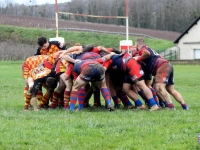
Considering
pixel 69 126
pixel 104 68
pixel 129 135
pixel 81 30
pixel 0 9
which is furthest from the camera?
pixel 0 9

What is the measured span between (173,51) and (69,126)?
6177 centimetres

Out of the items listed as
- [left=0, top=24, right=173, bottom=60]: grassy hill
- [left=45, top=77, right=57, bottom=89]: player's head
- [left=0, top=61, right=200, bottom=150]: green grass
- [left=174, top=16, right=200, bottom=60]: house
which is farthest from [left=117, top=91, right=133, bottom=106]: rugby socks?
[left=174, top=16, right=200, bottom=60]: house

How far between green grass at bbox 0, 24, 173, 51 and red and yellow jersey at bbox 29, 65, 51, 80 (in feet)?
175

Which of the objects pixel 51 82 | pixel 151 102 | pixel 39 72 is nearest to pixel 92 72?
pixel 51 82

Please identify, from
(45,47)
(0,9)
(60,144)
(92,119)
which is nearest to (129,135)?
(60,144)

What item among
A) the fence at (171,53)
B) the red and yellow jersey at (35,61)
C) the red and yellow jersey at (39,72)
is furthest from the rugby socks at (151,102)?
the fence at (171,53)

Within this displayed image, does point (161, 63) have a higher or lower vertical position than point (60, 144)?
higher

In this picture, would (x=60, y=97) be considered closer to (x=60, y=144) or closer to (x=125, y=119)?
(x=125, y=119)

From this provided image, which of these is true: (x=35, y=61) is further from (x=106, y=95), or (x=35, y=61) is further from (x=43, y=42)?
(x=106, y=95)

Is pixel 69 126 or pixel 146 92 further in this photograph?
pixel 146 92

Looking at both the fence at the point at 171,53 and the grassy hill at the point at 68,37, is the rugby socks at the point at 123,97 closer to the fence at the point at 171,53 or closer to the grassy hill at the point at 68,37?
the grassy hill at the point at 68,37

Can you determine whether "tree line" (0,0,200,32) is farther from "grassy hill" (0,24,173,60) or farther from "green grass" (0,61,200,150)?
"green grass" (0,61,200,150)

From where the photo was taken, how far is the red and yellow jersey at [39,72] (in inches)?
486

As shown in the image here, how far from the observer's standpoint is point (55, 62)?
12.9 meters
